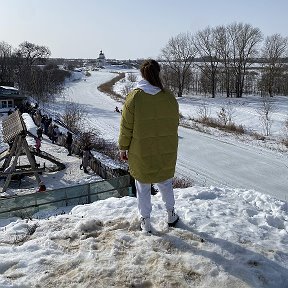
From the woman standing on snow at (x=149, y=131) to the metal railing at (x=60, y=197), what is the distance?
3.37 metres

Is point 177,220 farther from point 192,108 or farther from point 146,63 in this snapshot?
point 192,108

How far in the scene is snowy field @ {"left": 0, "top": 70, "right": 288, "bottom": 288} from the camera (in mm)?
3865

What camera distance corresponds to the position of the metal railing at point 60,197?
7.55m

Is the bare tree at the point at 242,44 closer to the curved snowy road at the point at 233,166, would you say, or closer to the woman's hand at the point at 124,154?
the curved snowy road at the point at 233,166

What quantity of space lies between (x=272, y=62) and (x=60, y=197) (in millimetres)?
63118

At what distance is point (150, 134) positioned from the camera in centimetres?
450

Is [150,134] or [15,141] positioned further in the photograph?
[15,141]

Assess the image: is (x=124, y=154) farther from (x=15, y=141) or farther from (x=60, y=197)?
(x=15, y=141)

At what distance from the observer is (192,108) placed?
52969mm

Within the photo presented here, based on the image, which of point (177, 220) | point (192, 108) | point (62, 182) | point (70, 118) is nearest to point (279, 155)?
point (62, 182)

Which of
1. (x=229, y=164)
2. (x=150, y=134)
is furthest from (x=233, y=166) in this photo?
(x=150, y=134)

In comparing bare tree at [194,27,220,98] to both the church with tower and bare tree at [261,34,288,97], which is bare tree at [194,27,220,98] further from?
the church with tower

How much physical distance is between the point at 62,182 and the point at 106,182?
8535 millimetres

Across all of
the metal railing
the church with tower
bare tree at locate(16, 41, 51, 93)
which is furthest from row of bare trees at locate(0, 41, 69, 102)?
the church with tower
